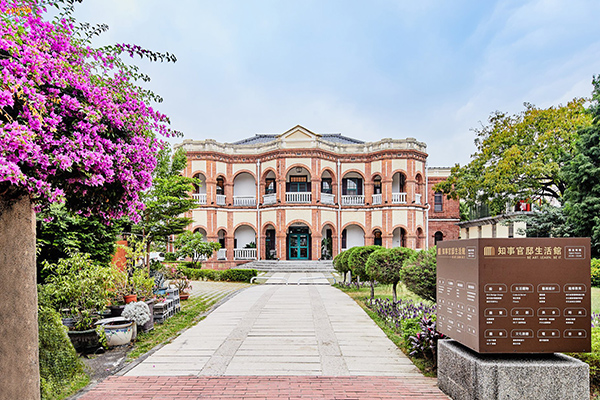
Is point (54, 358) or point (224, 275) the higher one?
point (54, 358)

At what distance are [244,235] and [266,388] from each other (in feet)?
79.3

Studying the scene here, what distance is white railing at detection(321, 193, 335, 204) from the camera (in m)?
26.8

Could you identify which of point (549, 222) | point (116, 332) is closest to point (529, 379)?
point (116, 332)

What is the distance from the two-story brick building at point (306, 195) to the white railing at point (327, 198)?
0.24 ft

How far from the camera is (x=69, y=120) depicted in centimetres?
331

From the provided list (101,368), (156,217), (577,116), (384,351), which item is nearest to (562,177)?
(577,116)

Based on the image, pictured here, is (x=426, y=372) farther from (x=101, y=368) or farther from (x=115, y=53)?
(x=115, y=53)

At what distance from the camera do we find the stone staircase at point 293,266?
2420cm

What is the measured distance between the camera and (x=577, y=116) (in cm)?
1848

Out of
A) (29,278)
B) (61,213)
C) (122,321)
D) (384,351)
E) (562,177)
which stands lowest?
(384,351)

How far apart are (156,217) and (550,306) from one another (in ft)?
45.3

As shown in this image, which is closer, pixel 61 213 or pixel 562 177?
pixel 61 213

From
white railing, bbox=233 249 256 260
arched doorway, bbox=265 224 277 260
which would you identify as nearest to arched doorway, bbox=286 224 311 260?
arched doorway, bbox=265 224 277 260

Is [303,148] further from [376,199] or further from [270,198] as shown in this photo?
[376,199]
